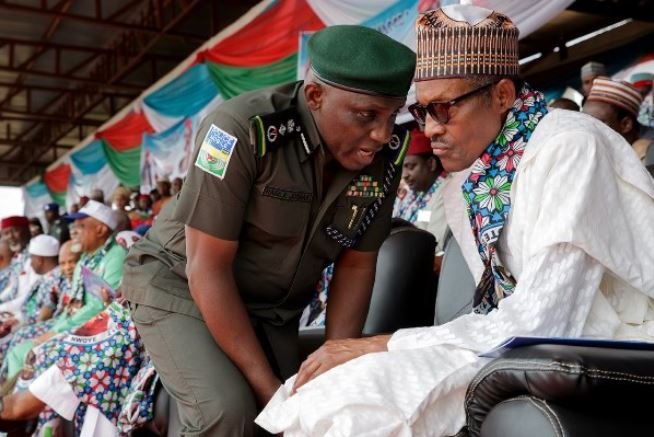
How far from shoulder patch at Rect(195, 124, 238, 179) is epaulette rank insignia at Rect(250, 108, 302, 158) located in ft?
0.17

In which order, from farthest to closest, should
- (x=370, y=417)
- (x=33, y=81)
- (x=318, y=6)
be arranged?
(x=33, y=81) < (x=318, y=6) < (x=370, y=417)

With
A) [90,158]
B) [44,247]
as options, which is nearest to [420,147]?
[44,247]

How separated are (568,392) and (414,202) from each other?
3.40m

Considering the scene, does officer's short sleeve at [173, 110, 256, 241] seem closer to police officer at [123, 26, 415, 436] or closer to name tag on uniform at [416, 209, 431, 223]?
police officer at [123, 26, 415, 436]

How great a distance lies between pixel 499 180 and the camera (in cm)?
162

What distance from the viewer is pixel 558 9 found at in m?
4.02

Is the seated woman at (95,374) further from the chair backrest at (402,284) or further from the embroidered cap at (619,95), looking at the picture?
the embroidered cap at (619,95)

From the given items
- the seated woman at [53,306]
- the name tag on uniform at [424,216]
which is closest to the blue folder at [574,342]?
the name tag on uniform at [424,216]

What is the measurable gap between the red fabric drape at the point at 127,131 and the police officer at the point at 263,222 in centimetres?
846

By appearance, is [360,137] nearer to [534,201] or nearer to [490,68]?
[490,68]

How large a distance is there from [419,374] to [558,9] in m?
3.13

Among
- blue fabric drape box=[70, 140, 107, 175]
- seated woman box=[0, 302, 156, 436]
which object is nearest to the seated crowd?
seated woman box=[0, 302, 156, 436]

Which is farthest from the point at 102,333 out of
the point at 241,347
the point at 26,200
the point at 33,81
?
the point at 26,200

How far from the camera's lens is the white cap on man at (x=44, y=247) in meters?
5.71
